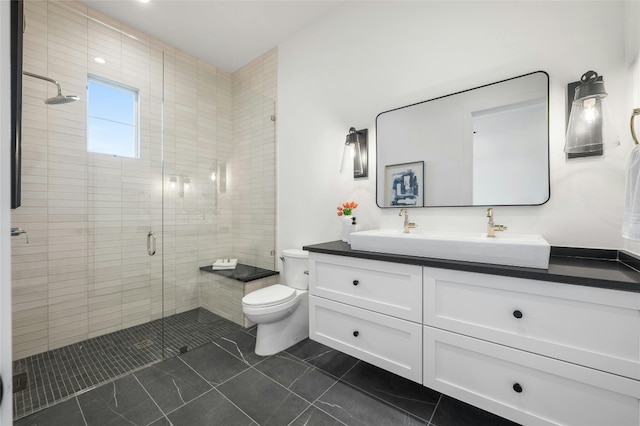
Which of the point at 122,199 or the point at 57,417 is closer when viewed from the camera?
the point at 57,417

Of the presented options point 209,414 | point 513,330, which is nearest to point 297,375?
point 209,414

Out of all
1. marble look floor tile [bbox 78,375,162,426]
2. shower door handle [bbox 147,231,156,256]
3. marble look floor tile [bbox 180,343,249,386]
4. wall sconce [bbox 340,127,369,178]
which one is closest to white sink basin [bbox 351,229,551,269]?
wall sconce [bbox 340,127,369,178]

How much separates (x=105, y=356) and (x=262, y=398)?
1.41 m

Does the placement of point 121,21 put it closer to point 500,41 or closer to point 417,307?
point 500,41

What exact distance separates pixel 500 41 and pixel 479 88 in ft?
0.93

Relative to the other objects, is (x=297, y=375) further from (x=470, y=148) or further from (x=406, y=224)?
(x=470, y=148)

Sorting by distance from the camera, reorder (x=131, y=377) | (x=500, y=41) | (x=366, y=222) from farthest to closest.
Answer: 1. (x=366, y=222)
2. (x=131, y=377)
3. (x=500, y=41)

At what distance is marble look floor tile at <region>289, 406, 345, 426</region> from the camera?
4.65 feet

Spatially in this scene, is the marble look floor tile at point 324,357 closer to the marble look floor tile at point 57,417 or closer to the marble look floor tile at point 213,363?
the marble look floor tile at point 213,363

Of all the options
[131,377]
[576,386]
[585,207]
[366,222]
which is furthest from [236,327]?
[585,207]

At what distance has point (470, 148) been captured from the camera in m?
1.74

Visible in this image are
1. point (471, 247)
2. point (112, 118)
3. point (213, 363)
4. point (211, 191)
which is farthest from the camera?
point (211, 191)

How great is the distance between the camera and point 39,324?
2031 mm

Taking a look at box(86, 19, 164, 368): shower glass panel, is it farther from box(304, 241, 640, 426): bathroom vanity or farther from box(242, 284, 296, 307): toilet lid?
box(304, 241, 640, 426): bathroom vanity
